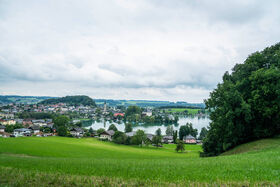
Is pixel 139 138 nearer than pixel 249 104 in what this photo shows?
No

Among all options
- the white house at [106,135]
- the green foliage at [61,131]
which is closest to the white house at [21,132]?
the green foliage at [61,131]

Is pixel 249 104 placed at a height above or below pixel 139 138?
above

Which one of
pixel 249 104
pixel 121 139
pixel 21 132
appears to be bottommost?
pixel 21 132

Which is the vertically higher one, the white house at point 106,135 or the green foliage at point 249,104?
the green foliage at point 249,104

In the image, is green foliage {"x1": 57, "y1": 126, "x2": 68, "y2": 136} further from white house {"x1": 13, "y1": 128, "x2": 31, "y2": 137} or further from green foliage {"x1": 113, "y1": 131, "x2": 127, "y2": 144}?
green foliage {"x1": 113, "y1": 131, "x2": 127, "y2": 144}

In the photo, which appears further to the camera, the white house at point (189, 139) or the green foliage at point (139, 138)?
the white house at point (189, 139)

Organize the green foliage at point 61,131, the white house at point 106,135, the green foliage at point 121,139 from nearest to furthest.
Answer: the green foliage at point 121,139 → the white house at point 106,135 → the green foliage at point 61,131

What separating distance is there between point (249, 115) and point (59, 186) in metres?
20.1

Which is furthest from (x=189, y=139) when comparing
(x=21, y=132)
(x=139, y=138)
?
(x=21, y=132)

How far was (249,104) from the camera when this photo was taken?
20.3m

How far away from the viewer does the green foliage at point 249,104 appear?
19625 mm

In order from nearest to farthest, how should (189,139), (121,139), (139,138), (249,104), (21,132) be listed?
(249,104) → (139,138) → (121,139) → (189,139) → (21,132)

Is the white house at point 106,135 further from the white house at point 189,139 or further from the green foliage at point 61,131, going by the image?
the white house at point 189,139

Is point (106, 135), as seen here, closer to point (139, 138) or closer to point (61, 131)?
point (61, 131)
